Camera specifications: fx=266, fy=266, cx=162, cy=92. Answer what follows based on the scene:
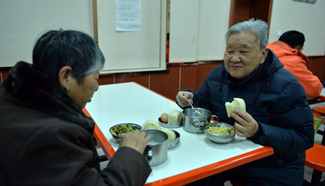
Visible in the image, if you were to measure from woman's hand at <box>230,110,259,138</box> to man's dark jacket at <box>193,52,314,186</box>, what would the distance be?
42mm

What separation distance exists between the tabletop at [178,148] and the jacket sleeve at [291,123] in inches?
3.7

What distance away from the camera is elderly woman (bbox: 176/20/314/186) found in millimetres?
1194

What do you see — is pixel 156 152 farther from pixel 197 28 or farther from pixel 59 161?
pixel 197 28

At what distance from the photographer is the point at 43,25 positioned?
2.38 meters

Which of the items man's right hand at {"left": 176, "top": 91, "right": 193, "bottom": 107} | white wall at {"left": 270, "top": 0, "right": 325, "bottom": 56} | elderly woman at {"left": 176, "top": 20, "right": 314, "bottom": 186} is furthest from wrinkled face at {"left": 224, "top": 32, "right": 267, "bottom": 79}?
white wall at {"left": 270, "top": 0, "right": 325, "bottom": 56}

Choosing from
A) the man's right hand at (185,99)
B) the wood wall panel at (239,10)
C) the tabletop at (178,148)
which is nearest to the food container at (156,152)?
the tabletop at (178,148)

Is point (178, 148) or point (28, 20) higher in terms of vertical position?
point (28, 20)

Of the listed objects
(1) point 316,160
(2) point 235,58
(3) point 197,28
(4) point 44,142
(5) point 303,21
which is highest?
(5) point 303,21

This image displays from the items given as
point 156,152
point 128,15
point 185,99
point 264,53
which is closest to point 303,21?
point 128,15

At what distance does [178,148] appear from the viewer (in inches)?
44.2

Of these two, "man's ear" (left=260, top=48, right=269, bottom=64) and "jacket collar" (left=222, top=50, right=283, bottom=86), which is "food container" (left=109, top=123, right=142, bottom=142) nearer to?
"jacket collar" (left=222, top=50, right=283, bottom=86)

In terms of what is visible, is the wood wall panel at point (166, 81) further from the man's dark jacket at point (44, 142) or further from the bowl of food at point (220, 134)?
the man's dark jacket at point (44, 142)

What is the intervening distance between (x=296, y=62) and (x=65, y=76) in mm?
2303

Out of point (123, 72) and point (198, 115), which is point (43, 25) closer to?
point (123, 72)
